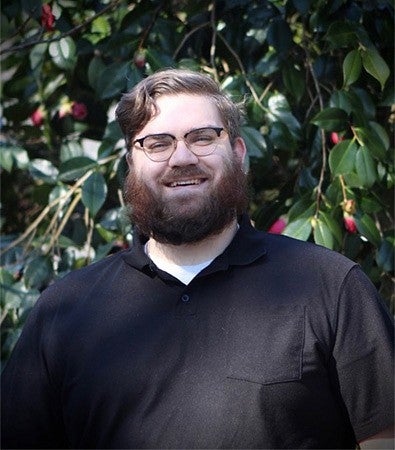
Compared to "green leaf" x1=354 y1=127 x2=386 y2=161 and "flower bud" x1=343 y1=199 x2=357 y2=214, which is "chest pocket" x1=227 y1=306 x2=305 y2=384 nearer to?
"flower bud" x1=343 y1=199 x2=357 y2=214

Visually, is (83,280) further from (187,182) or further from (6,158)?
(6,158)

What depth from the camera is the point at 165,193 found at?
7.04 feet

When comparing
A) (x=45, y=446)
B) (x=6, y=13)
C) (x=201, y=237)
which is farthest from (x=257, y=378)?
(x=6, y=13)

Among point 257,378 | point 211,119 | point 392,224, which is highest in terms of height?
point 211,119

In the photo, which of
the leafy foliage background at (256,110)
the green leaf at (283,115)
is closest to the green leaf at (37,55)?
the leafy foliage background at (256,110)

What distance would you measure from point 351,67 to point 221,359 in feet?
4.11

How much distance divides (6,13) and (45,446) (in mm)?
1673

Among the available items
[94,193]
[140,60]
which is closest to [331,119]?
[140,60]

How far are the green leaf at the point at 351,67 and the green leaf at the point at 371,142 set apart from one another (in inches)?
5.6

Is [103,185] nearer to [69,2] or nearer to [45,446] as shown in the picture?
[69,2]

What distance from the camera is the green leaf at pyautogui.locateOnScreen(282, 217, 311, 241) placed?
2832 millimetres

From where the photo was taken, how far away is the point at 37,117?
12.1ft

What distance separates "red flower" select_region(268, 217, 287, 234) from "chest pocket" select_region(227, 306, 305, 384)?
1.04 metres

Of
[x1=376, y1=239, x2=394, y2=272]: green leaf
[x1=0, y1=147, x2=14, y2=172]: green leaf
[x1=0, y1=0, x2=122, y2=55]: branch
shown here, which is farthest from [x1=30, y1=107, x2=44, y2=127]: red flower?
[x1=376, y1=239, x2=394, y2=272]: green leaf
